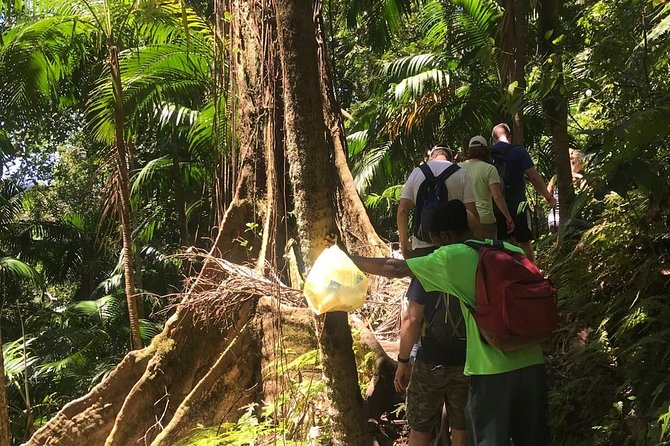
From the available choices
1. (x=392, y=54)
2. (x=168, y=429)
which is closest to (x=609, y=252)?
(x=168, y=429)

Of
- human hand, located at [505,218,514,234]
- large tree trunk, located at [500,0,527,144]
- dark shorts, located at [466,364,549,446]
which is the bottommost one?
dark shorts, located at [466,364,549,446]

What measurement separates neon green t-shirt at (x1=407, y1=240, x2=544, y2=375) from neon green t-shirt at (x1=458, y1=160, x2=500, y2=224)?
2.21 meters

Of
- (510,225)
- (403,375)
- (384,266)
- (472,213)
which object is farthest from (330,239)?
(510,225)

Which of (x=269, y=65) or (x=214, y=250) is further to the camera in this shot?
(x=214, y=250)

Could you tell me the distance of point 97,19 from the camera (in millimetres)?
8062

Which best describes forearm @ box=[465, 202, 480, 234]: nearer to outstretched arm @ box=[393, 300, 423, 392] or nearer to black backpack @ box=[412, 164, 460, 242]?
black backpack @ box=[412, 164, 460, 242]

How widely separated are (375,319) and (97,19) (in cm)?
512

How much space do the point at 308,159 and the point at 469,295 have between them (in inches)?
41.4

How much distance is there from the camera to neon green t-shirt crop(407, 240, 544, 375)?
9.75 feet

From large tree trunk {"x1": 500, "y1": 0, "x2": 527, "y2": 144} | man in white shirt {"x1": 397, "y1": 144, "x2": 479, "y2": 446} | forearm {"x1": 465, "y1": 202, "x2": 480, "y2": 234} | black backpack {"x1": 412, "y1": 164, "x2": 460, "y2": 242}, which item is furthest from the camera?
large tree trunk {"x1": 500, "y1": 0, "x2": 527, "y2": 144}

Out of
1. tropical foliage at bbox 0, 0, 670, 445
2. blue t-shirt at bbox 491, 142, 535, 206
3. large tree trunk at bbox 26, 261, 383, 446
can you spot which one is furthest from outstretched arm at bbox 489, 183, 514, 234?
large tree trunk at bbox 26, 261, 383, 446

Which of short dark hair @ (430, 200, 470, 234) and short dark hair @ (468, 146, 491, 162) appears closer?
short dark hair @ (430, 200, 470, 234)

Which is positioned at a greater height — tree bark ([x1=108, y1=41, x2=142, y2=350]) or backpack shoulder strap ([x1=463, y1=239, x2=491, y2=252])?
tree bark ([x1=108, y1=41, x2=142, y2=350])

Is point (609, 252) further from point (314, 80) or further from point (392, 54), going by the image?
point (392, 54)
